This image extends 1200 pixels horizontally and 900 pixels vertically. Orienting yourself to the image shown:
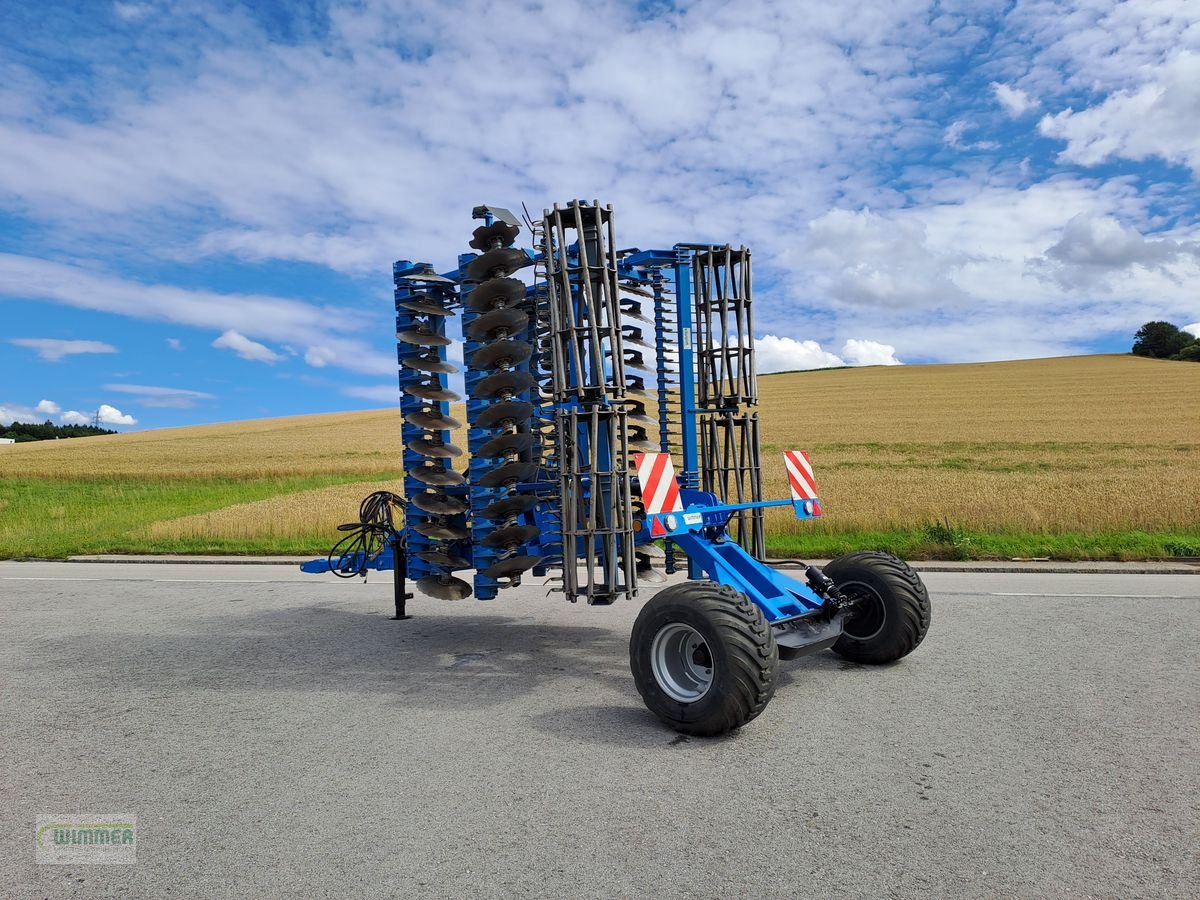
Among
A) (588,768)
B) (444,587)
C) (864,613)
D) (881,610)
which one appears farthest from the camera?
(444,587)

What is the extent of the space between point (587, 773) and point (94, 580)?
34.5 feet

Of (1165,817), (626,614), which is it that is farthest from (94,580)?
(1165,817)

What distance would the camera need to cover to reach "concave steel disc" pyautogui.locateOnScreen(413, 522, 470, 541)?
7.66 meters

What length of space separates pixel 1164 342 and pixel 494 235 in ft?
322

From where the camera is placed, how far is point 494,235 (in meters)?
6.91

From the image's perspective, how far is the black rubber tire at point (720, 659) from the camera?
→ 4.77 m

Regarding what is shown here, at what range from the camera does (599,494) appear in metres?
5.89

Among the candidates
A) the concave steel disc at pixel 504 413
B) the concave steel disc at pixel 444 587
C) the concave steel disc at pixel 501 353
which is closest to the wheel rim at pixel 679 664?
the concave steel disc at pixel 504 413

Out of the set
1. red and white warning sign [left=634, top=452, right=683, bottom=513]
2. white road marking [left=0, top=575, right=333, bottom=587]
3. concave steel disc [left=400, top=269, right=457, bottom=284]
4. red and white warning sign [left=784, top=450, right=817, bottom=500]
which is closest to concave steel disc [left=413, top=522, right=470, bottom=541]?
concave steel disc [left=400, top=269, right=457, bottom=284]

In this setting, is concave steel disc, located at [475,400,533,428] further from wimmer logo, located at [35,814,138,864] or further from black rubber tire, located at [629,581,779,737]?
wimmer logo, located at [35,814,138,864]

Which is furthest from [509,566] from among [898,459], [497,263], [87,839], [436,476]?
[898,459]

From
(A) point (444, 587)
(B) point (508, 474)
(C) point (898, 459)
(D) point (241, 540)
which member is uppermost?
(C) point (898, 459)

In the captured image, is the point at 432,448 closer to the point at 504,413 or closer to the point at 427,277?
the point at 504,413

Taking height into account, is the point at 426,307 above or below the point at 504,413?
above
